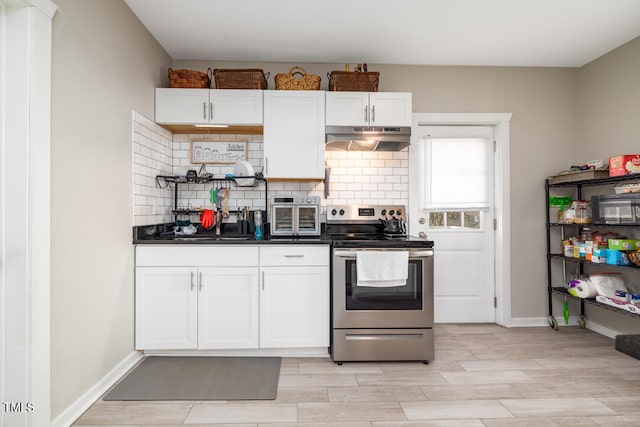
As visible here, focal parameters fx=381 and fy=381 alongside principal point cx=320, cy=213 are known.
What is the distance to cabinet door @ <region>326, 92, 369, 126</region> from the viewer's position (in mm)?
3223

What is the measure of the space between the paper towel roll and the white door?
28.4 inches

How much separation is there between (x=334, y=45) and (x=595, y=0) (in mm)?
1849

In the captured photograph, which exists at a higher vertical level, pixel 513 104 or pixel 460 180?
pixel 513 104

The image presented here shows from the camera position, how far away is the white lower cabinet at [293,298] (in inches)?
112

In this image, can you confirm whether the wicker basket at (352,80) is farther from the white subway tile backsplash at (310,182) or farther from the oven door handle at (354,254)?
the oven door handle at (354,254)

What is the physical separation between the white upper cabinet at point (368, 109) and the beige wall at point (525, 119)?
46cm

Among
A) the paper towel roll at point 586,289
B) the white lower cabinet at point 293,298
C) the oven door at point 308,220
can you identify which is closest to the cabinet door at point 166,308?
the white lower cabinet at point 293,298

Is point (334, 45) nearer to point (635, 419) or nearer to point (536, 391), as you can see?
point (536, 391)

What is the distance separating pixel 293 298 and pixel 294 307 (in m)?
0.07

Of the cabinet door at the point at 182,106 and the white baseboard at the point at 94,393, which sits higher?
the cabinet door at the point at 182,106

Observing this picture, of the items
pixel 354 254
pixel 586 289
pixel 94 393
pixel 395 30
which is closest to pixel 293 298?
pixel 354 254

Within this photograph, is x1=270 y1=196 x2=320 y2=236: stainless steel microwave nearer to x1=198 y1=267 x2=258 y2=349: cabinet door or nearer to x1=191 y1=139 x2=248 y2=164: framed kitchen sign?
x1=198 y1=267 x2=258 y2=349: cabinet door

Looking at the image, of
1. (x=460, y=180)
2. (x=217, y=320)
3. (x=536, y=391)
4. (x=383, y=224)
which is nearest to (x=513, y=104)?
(x=460, y=180)

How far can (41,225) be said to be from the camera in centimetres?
178
